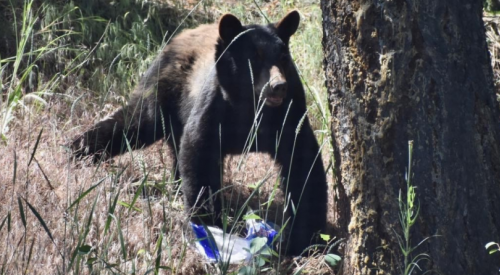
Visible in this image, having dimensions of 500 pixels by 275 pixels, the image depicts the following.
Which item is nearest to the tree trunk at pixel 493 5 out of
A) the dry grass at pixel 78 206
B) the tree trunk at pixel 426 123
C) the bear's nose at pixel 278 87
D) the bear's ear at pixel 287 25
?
the bear's ear at pixel 287 25

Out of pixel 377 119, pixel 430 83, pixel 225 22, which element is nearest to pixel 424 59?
pixel 430 83


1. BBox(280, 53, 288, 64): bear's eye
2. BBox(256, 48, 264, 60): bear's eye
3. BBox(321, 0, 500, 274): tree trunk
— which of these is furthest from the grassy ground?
BBox(321, 0, 500, 274): tree trunk

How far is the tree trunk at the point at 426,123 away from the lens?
3281 mm

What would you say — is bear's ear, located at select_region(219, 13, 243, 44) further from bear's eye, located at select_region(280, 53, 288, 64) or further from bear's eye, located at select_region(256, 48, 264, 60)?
bear's eye, located at select_region(280, 53, 288, 64)

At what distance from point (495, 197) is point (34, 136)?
3.66 m

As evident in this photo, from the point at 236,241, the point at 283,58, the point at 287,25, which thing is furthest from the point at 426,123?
the point at 287,25

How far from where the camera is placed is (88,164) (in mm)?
5570

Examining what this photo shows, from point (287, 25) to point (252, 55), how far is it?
38 centimetres

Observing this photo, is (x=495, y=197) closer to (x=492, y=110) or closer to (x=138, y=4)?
(x=492, y=110)

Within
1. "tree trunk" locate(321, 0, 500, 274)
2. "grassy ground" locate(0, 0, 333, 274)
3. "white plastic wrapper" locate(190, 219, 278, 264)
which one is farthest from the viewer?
"white plastic wrapper" locate(190, 219, 278, 264)

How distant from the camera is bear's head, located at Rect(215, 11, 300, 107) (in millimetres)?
5234

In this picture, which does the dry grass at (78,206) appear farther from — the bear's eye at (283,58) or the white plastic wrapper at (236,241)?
the bear's eye at (283,58)

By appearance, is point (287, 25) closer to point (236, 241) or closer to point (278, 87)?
point (278, 87)

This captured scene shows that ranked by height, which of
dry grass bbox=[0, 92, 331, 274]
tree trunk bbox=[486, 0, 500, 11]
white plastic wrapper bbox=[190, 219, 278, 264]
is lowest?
white plastic wrapper bbox=[190, 219, 278, 264]
